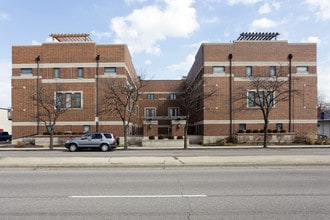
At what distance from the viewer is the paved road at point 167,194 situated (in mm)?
6707

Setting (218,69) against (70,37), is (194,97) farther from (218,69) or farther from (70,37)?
(70,37)

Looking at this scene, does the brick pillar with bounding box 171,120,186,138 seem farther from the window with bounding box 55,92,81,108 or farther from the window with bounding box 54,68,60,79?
the window with bounding box 54,68,60,79

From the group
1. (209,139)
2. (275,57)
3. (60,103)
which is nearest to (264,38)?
(275,57)

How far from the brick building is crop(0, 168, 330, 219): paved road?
2792 centimetres

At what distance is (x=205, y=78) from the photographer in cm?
4056

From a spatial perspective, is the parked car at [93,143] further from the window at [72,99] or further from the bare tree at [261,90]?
the bare tree at [261,90]

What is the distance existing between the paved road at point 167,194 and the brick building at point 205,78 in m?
27.9

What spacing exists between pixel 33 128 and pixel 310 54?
35114 millimetres

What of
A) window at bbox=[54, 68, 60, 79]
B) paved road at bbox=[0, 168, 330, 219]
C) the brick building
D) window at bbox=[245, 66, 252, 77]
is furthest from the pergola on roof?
paved road at bbox=[0, 168, 330, 219]

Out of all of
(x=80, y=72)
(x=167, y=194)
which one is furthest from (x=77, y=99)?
(x=167, y=194)

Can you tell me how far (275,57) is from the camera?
40.5 m

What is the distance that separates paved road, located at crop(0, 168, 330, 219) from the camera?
671 centimetres

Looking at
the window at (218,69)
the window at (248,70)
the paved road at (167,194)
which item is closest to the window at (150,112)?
the window at (218,69)

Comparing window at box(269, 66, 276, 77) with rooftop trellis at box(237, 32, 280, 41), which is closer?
window at box(269, 66, 276, 77)
